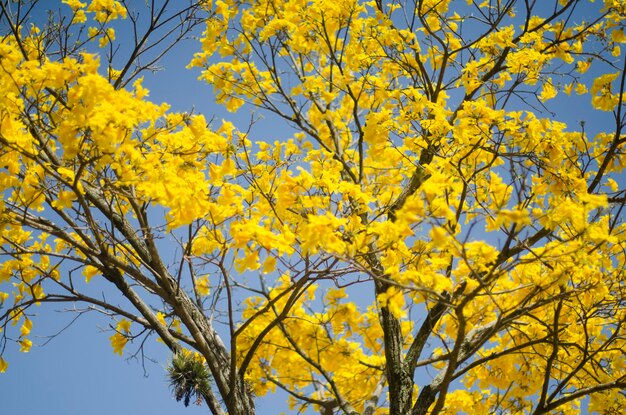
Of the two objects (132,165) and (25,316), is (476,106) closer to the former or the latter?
(132,165)

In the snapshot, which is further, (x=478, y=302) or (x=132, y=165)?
(x=478, y=302)

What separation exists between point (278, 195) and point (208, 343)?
1311 millimetres

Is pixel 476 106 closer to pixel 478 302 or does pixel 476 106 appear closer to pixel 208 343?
pixel 478 302

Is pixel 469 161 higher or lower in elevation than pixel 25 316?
higher

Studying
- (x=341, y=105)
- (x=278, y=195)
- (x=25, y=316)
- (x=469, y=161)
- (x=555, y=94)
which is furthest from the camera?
(x=341, y=105)

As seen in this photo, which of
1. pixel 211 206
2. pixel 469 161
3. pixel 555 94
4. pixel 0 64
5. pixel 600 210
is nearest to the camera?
pixel 0 64

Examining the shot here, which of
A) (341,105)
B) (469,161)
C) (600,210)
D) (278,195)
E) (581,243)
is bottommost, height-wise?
(581,243)

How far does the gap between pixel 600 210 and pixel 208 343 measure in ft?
9.12

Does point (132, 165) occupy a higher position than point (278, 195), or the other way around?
point (278, 195)

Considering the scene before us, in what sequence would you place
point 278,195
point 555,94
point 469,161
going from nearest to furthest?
point 278,195
point 469,161
point 555,94

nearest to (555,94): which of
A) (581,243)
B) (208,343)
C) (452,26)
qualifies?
(452,26)

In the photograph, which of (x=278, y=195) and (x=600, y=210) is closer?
(x=600, y=210)

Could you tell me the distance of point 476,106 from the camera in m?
3.94

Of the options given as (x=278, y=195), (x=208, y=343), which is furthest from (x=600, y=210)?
(x=208, y=343)
